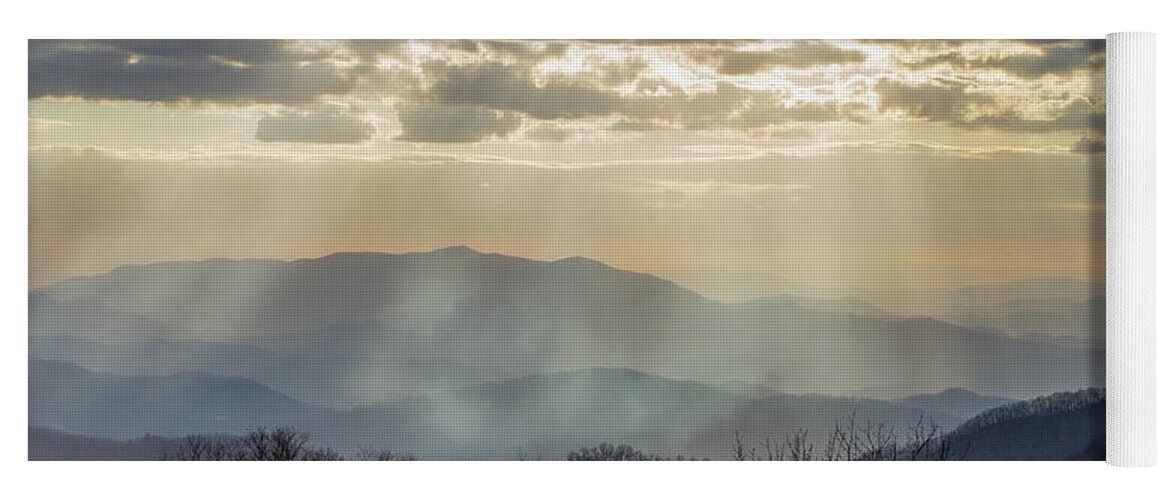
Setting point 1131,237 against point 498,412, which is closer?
point 1131,237

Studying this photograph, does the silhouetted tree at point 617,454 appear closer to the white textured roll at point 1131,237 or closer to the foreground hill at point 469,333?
the foreground hill at point 469,333

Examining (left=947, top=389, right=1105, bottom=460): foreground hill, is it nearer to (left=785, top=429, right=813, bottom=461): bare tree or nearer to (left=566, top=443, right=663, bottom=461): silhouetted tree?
(left=785, top=429, right=813, bottom=461): bare tree

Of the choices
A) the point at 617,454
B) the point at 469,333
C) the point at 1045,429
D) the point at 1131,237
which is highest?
the point at 1131,237

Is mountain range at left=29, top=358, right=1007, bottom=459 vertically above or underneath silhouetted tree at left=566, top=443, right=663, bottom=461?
above

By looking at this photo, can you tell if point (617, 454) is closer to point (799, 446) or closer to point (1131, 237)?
point (799, 446)

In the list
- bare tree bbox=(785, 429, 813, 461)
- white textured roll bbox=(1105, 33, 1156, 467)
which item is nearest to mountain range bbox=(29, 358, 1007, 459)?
bare tree bbox=(785, 429, 813, 461)

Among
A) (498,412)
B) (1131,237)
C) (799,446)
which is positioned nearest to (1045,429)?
(1131,237)
